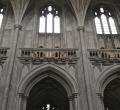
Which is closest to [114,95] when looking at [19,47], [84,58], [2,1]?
[84,58]

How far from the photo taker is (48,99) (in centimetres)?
1684

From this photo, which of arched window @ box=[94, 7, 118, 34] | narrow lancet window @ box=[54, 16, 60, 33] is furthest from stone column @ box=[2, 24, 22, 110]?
arched window @ box=[94, 7, 118, 34]

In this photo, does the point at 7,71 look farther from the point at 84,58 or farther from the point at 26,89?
Answer: the point at 84,58

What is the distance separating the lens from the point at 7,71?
1310 centimetres

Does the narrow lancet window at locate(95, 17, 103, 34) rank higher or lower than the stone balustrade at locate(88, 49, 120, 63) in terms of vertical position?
higher

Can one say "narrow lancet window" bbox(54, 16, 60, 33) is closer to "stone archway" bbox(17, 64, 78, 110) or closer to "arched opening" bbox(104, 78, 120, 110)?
"stone archway" bbox(17, 64, 78, 110)

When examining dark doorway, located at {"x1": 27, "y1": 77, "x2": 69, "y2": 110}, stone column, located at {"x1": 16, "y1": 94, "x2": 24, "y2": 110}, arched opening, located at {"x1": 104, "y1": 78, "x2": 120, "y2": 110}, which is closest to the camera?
stone column, located at {"x1": 16, "y1": 94, "x2": 24, "y2": 110}

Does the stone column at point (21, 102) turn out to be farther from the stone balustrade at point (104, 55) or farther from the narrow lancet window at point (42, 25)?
the narrow lancet window at point (42, 25)

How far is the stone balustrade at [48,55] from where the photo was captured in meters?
14.0

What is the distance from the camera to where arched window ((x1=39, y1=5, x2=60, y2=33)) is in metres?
16.8

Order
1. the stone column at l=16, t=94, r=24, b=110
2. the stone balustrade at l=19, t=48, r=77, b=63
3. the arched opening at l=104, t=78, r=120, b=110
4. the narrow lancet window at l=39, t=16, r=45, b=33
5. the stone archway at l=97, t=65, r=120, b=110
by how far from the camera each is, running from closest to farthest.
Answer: the stone column at l=16, t=94, r=24, b=110 → the stone archway at l=97, t=65, r=120, b=110 → the stone balustrade at l=19, t=48, r=77, b=63 → the arched opening at l=104, t=78, r=120, b=110 → the narrow lancet window at l=39, t=16, r=45, b=33

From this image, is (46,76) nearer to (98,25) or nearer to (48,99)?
(48,99)

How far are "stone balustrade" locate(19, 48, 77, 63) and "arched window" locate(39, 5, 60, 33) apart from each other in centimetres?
262

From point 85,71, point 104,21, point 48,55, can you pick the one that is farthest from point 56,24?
point 85,71
